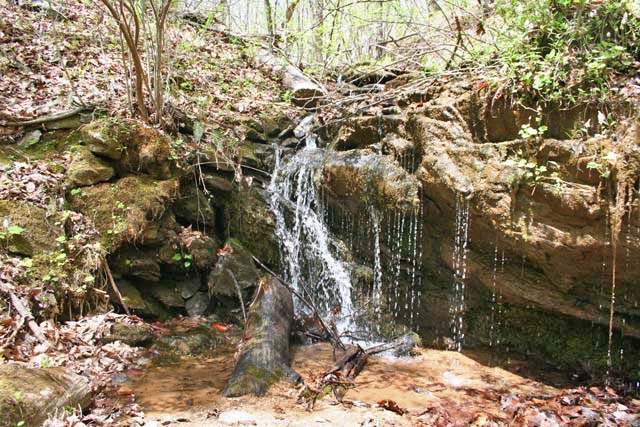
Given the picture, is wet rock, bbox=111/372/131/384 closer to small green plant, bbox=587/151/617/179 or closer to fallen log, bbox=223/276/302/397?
fallen log, bbox=223/276/302/397

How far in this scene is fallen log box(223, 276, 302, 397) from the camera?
3.82 m

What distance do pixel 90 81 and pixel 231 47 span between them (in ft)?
14.6


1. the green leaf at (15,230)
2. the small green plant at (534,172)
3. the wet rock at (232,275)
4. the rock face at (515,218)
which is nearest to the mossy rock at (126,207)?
the green leaf at (15,230)

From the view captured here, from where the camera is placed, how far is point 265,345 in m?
4.40

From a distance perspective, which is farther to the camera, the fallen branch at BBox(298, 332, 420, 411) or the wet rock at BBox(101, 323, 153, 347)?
the wet rock at BBox(101, 323, 153, 347)

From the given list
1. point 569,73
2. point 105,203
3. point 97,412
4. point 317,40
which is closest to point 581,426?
point 569,73

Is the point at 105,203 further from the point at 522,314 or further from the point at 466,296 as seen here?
the point at 522,314

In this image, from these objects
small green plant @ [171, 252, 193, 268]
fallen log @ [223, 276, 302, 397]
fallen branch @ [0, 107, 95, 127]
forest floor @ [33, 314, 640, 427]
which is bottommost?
forest floor @ [33, 314, 640, 427]

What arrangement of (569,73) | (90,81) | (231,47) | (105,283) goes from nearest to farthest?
1. (569,73)
2. (105,283)
3. (90,81)
4. (231,47)

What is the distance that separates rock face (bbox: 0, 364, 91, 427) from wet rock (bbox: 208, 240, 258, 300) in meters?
2.71

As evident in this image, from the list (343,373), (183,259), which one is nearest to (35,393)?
(343,373)

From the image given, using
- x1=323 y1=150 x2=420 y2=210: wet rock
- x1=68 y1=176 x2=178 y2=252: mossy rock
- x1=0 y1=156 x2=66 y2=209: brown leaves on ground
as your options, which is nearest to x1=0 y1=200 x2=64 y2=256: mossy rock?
x1=0 y1=156 x2=66 y2=209: brown leaves on ground

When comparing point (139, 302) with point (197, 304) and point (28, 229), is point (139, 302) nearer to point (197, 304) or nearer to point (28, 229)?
point (197, 304)

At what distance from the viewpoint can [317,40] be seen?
12.4 metres
